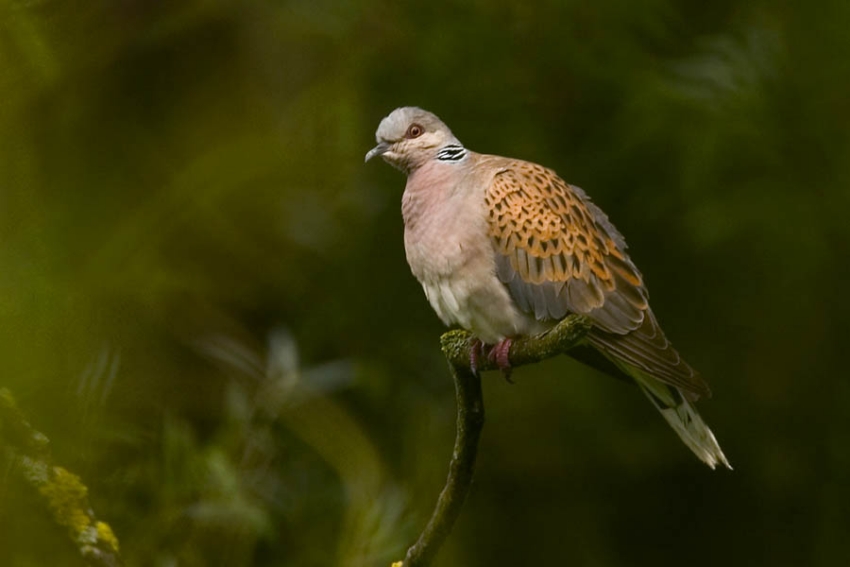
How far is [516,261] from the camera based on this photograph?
272 centimetres

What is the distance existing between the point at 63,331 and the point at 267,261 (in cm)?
272

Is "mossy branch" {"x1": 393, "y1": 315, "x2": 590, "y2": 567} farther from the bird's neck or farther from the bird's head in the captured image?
the bird's head

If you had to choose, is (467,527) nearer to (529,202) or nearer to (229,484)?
(229,484)

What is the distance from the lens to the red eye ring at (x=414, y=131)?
2.86 metres

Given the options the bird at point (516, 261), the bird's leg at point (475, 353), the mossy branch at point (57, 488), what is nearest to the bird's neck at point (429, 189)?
the bird at point (516, 261)

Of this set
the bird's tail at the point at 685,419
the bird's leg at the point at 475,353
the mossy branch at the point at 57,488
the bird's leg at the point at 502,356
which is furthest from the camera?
the bird's tail at the point at 685,419

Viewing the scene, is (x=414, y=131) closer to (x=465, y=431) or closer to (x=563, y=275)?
(x=563, y=275)

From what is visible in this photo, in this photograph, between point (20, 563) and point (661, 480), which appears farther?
point (661, 480)

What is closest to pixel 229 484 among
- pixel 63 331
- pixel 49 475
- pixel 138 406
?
pixel 138 406

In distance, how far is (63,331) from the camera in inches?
62.6

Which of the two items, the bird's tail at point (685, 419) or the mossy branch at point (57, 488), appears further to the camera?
the bird's tail at point (685, 419)

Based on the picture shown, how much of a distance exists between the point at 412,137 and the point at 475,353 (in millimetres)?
569

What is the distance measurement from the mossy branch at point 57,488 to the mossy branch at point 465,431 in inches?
18.1

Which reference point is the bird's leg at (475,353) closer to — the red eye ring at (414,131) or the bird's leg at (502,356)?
the bird's leg at (502,356)
